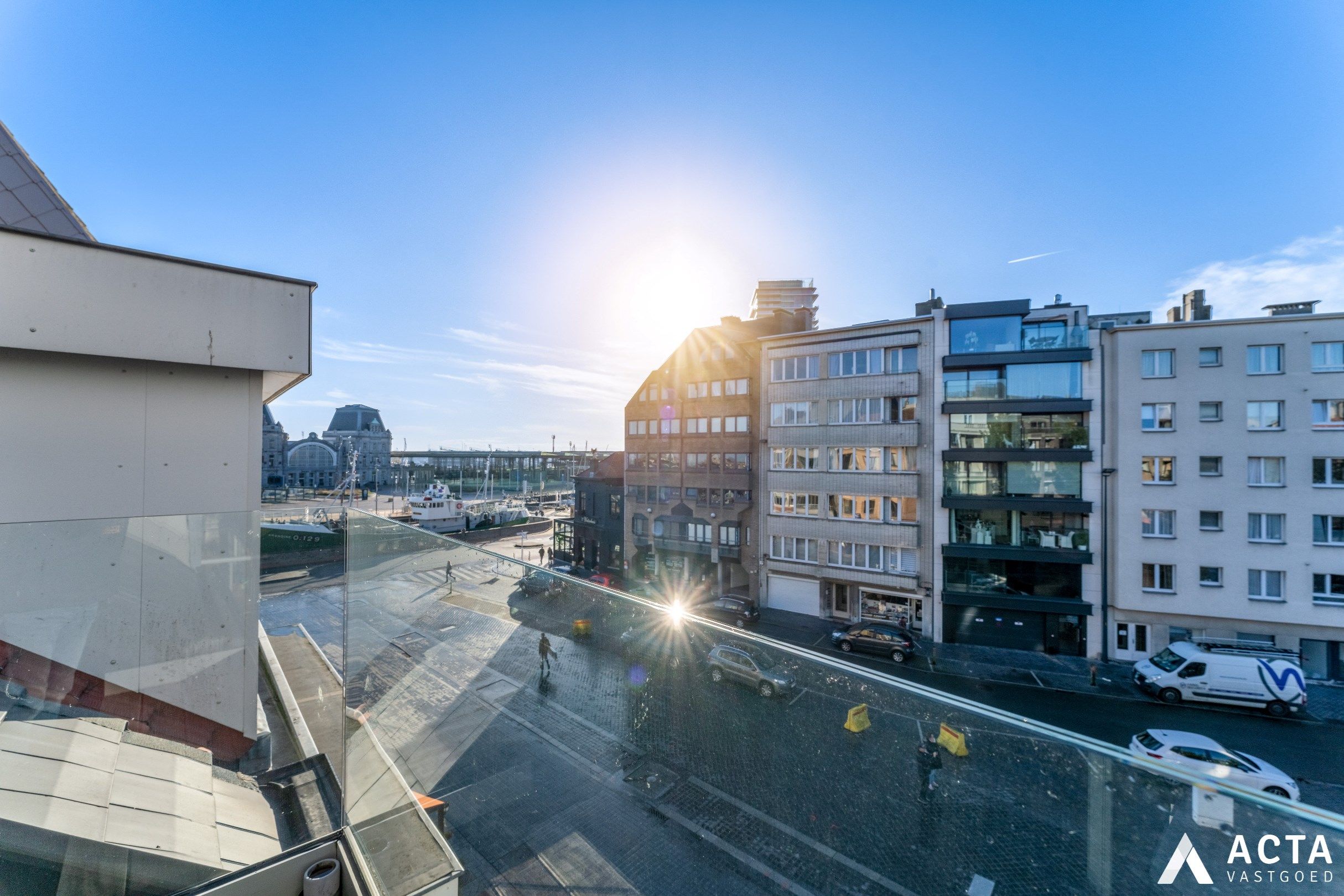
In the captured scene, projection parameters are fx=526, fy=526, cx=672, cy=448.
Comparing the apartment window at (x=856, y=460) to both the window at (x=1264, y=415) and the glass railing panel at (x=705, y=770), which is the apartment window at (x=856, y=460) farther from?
the glass railing panel at (x=705, y=770)

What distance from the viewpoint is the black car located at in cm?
2084

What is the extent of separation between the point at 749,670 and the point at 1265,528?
78.9 feet

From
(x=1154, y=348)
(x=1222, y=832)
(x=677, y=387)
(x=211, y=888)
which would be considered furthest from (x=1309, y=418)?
(x=211, y=888)

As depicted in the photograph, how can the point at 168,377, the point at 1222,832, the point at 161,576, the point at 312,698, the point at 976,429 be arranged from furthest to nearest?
Result: 1. the point at 976,429
2. the point at 312,698
3. the point at 168,377
4. the point at 161,576
5. the point at 1222,832

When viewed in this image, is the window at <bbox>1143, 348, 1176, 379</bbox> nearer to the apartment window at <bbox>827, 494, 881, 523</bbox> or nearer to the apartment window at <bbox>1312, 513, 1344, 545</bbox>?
the apartment window at <bbox>1312, 513, 1344, 545</bbox>

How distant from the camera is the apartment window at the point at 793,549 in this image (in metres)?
21.9

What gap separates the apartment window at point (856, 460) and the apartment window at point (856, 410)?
1149 mm

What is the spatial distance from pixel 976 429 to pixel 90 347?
21745mm

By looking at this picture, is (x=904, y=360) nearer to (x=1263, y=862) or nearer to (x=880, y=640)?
(x=880, y=640)

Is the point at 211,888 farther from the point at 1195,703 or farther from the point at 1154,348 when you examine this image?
the point at 1154,348

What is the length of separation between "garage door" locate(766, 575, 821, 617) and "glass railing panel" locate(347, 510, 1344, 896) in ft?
68.8

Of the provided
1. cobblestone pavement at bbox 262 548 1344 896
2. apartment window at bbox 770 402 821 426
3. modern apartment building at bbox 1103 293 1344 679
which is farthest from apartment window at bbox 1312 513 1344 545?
cobblestone pavement at bbox 262 548 1344 896

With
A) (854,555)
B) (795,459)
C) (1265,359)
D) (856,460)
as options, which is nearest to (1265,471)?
(1265,359)

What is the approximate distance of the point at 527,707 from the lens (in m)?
2.21
